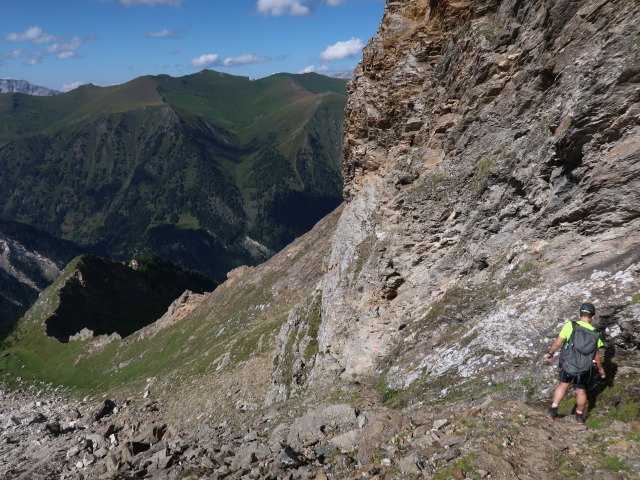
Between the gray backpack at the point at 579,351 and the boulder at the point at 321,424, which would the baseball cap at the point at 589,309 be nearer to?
the gray backpack at the point at 579,351

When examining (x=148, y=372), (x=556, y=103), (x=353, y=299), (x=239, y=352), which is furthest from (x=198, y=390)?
(x=556, y=103)

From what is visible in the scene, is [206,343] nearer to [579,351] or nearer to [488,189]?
[488,189]

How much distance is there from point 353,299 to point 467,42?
696 inches

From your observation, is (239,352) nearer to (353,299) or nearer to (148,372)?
(353,299)

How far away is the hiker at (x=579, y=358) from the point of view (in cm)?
1183

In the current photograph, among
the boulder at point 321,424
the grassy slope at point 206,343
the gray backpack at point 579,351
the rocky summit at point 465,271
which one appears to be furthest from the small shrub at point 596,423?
the grassy slope at point 206,343

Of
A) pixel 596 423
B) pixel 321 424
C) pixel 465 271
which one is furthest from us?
pixel 465 271

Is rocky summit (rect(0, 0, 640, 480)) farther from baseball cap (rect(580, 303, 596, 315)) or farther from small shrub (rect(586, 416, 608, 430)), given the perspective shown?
baseball cap (rect(580, 303, 596, 315))

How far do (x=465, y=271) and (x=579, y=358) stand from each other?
9621mm

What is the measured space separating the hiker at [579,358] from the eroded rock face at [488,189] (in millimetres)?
1400

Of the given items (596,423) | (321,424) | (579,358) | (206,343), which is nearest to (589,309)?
(579,358)

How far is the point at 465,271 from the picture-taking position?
2141 cm

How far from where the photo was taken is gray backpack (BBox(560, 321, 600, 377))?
38.8 feet

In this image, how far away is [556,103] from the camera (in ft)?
60.4
